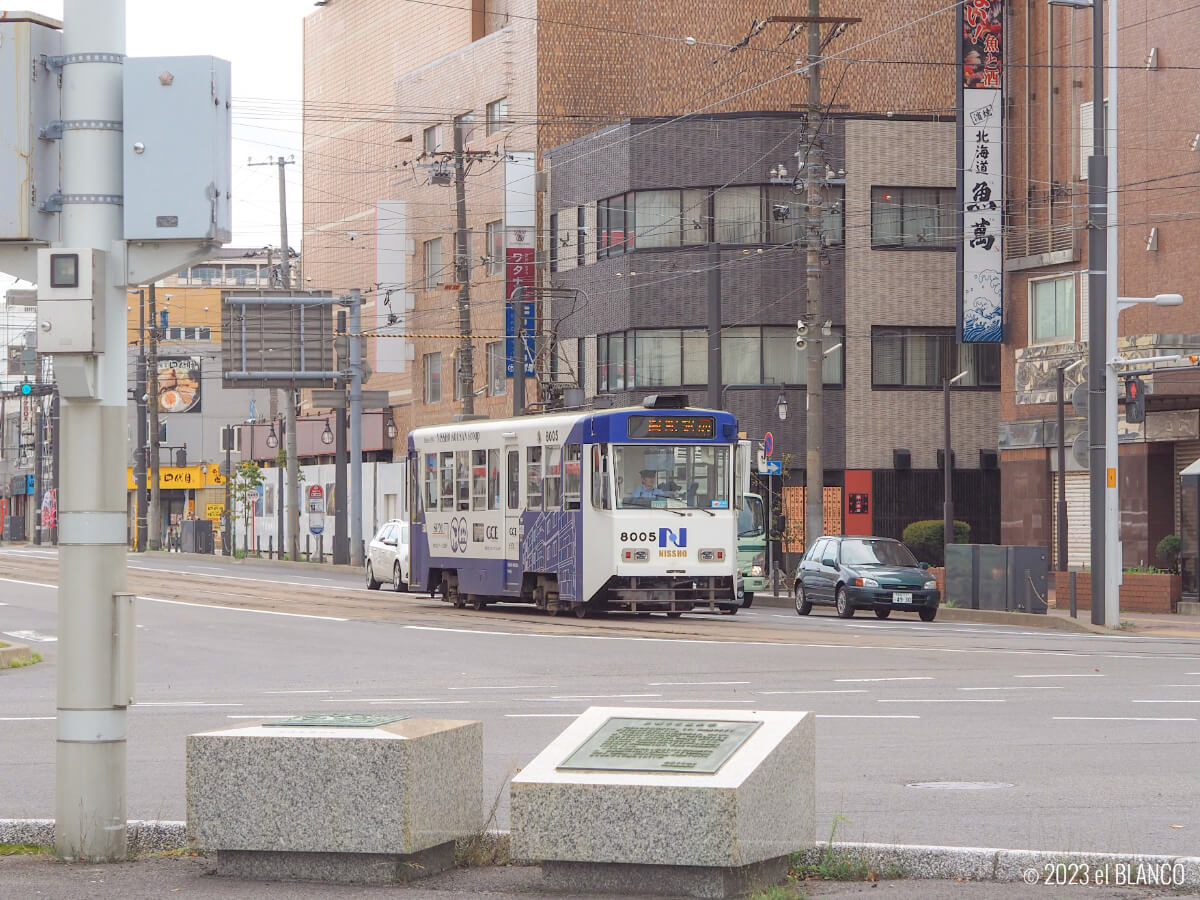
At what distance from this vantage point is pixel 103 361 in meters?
9.09

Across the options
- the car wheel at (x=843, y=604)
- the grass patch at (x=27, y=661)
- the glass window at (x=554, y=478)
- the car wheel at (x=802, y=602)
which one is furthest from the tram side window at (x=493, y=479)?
the grass patch at (x=27, y=661)

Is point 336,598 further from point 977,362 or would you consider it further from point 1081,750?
point 1081,750

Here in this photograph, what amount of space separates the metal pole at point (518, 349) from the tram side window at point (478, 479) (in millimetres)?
19189

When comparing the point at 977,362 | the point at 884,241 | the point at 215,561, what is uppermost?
the point at 884,241

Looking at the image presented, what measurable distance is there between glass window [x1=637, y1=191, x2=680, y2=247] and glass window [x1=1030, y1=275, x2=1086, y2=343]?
12983 millimetres

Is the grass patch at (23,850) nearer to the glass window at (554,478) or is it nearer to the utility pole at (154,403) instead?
the glass window at (554,478)

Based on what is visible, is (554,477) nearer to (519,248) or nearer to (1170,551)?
(1170,551)

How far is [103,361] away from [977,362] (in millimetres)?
49823

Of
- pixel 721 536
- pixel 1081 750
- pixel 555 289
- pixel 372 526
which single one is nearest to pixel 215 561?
pixel 372 526

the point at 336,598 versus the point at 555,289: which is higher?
the point at 555,289

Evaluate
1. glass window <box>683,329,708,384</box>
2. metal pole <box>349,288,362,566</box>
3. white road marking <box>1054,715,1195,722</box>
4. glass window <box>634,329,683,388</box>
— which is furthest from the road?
metal pole <box>349,288,362,566</box>

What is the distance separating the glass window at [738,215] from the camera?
55.3 metres

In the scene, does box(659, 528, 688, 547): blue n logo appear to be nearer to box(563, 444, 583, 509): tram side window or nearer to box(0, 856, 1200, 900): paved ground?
box(563, 444, 583, 509): tram side window

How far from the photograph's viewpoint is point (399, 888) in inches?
328
